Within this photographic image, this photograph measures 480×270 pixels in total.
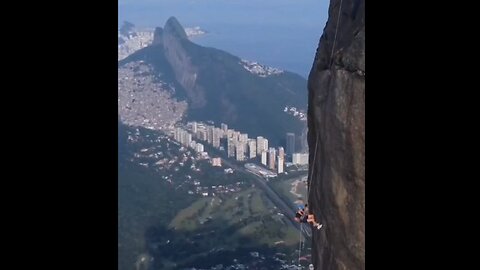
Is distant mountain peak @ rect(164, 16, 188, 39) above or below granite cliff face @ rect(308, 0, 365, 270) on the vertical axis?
below

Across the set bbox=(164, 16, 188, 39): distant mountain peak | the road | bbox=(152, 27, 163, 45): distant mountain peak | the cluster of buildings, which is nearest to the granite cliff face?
the road

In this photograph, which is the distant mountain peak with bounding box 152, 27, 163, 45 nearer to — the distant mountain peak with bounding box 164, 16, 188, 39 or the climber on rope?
the distant mountain peak with bounding box 164, 16, 188, 39

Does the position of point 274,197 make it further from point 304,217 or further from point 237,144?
point 304,217

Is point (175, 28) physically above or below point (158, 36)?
above

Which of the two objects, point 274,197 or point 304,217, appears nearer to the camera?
point 304,217

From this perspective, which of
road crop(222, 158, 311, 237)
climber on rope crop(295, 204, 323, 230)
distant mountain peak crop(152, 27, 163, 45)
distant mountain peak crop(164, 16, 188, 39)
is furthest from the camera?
distant mountain peak crop(152, 27, 163, 45)

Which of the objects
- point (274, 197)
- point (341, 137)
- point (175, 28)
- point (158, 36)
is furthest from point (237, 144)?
point (341, 137)
